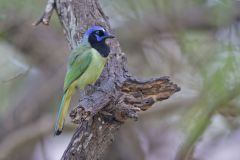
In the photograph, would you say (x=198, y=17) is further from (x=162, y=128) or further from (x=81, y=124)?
(x=81, y=124)

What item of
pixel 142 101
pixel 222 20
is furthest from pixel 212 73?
pixel 142 101

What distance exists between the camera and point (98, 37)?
11.9 ft

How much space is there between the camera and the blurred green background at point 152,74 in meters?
4.67

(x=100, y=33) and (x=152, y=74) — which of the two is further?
(x=152, y=74)

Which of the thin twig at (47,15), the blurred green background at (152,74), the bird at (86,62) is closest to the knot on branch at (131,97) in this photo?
the bird at (86,62)

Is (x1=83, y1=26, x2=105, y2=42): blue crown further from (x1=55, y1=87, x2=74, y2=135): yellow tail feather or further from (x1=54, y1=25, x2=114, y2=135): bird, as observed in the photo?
(x1=55, y1=87, x2=74, y2=135): yellow tail feather

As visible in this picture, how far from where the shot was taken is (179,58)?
5391 millimetres

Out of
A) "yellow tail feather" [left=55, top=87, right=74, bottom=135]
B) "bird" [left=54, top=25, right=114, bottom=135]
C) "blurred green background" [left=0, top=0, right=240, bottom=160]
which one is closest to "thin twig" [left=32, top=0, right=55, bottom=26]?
"bird" [left=54, top=25, right=114, bottom=135]

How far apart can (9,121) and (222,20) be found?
98.1 inches

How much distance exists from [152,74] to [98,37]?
216 cm

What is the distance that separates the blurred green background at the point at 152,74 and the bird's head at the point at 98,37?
38.9 inches

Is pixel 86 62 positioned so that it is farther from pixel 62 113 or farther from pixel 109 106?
pixel 109 106

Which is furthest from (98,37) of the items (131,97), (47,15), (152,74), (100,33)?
(152,74)

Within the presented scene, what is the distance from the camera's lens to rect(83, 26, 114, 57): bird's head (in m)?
3.59
